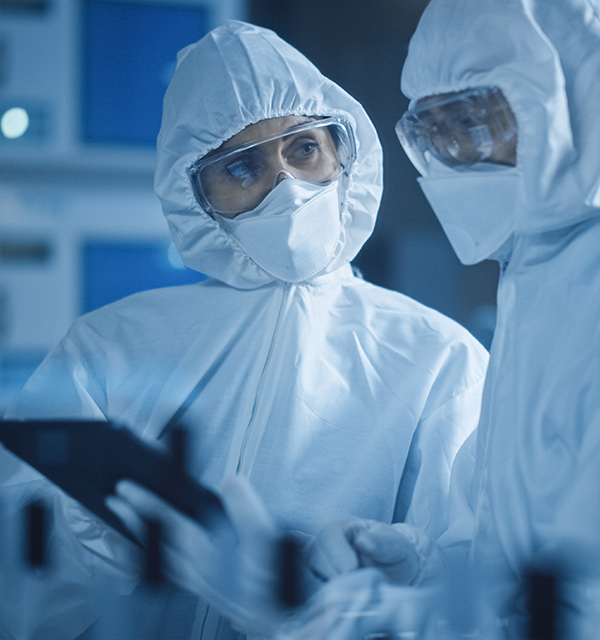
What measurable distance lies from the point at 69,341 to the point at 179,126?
456 mm

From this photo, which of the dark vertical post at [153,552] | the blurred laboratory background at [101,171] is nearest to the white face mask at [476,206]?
the dark vertical post at [153,552]

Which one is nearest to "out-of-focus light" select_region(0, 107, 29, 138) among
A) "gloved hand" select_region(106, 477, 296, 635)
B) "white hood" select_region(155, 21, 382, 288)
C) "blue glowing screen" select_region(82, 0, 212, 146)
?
"blue glowing screen" select_region(82, 0, 212, 146)

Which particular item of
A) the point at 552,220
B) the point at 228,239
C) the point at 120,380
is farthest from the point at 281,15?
the point at 552,220

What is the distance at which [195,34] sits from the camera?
1.82 m

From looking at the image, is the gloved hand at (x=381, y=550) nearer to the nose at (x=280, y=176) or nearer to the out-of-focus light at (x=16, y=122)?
the nose at (x=280, y=176)

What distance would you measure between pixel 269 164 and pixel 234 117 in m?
0.10

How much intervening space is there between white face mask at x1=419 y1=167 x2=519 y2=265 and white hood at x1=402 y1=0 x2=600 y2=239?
0.02m

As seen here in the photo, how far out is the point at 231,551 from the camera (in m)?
0.75

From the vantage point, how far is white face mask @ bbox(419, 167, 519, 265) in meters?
→ 0.83

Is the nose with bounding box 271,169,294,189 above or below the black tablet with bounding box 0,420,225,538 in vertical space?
above

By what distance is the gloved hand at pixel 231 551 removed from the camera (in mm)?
734

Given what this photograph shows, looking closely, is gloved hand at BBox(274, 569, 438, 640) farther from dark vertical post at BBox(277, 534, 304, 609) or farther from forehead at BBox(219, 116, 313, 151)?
forehead at BBox(219, 116, 313, 151)

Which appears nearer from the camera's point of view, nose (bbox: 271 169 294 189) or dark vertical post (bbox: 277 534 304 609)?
dark vertical post (bbox: 277 534 304 609)

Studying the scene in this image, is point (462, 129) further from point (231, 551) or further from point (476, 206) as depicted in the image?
point (231, 551)
